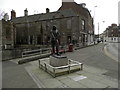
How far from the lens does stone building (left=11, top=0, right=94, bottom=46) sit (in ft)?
112

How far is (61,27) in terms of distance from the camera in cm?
3603

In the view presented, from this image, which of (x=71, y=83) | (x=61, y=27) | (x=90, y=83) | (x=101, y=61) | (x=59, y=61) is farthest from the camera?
(x=61, y=27)

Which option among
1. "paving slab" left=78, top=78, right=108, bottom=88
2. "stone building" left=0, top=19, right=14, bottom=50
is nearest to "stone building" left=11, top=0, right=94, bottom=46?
"stone building" left=0, top=19, right=14, bottom=50

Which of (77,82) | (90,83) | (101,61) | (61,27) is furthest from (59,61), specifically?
(61,27)

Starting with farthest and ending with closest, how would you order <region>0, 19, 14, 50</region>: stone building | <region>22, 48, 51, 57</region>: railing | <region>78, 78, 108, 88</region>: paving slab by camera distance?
1. <region>0, 19, 14, 50</region>: stone building
2. <region>22, 48, 51, 57</region>: railing
3. <region>78, 78, 108, 88</region>: paving slab

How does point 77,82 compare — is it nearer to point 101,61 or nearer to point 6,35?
point 101,61

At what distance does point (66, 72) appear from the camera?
9797 millimetres

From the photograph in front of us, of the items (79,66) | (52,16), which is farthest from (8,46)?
(79,66)

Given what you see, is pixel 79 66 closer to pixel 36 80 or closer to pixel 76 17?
pixel 36 80

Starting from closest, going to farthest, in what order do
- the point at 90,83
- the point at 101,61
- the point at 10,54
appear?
the point at 90,83 → the point at 101,61 → the point at 10,54

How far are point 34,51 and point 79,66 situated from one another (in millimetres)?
10711

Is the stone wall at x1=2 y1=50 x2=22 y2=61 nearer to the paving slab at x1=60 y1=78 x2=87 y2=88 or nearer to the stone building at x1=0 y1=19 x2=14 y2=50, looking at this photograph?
the stone building at x1=0 y1=19 x2=14 y2=50

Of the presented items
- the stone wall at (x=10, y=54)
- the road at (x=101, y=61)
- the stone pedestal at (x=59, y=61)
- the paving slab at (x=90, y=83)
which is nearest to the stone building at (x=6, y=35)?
the stone wall at (x=10, y=54)

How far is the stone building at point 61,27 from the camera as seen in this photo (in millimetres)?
34122
